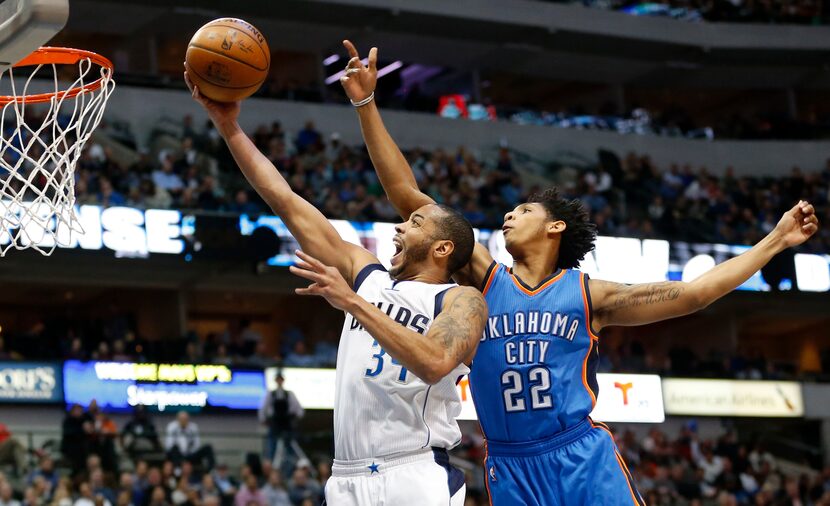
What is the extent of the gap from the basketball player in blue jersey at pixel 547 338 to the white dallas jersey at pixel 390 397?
29.0 inches

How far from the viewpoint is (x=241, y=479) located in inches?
554

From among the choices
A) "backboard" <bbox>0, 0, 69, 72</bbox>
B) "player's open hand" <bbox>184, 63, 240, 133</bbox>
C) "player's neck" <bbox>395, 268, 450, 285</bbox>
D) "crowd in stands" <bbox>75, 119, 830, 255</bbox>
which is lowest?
"player's neck" <bbox>395, 268, 450, 285</bbox>

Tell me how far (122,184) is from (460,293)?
14.4 metres

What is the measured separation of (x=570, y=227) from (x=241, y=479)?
9110 millimetres

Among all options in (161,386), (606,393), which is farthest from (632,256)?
(161,386)

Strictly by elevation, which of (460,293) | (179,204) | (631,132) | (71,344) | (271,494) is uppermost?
(631,132)

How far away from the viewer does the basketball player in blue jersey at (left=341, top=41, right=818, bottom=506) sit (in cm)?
539

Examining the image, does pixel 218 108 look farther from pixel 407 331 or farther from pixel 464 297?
pixel 407 331

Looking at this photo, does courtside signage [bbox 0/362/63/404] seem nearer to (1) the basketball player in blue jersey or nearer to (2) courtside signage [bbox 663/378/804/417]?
(2) courtside signage [bbox 663/378/804/417]

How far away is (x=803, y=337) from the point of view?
98.1ft

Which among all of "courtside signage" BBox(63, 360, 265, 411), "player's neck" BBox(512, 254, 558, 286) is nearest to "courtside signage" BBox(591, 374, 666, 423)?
"courtside signage" BBox(63, 360, 265, 411)

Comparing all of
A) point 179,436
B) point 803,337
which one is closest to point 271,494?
point 179,436

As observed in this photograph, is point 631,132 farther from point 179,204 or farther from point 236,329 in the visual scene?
point 179,204

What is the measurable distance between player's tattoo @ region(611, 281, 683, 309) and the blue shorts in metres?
0.55
